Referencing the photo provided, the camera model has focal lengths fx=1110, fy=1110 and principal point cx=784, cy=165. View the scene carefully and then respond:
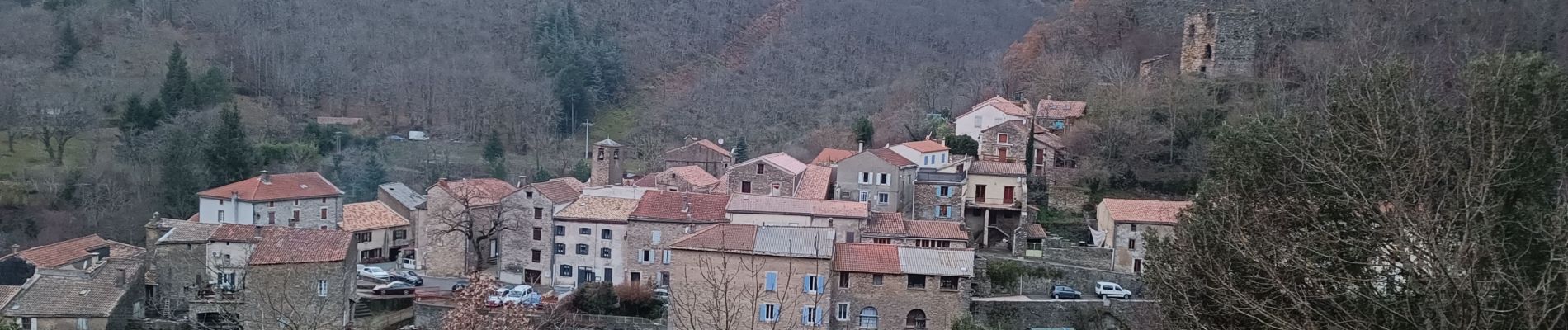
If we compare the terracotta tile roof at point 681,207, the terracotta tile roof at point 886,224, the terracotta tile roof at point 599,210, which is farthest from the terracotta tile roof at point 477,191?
the terracotta tile roof at point 886,224

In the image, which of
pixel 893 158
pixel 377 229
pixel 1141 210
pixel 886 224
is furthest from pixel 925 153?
pixel 377 229

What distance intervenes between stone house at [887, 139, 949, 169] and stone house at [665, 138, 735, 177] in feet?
27.0

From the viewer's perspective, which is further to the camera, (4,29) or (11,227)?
(4,29)

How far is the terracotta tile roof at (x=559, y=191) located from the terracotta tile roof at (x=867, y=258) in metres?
10.2

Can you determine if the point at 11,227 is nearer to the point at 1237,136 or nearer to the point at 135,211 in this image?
the point at 135,211

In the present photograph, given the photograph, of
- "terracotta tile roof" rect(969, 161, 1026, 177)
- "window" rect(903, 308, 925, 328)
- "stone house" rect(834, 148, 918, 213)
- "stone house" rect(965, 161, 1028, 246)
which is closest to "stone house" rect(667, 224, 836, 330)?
"window" rect(903, 308, 925, 328)

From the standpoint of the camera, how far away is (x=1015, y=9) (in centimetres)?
8281

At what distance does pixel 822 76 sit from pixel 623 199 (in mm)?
41556

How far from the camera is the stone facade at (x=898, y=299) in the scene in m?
22.8

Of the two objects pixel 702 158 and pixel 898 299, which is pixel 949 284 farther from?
pixel 702 158

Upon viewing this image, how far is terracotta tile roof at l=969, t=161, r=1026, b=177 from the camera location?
2964 cm

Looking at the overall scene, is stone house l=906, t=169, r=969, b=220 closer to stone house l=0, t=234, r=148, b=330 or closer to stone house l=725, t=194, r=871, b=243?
stone house l=725, t=194, r=871, b=243

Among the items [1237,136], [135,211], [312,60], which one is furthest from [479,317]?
[312,60]

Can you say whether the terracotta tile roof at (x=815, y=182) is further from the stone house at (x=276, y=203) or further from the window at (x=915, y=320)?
the stone house at (x=276, y=203)
